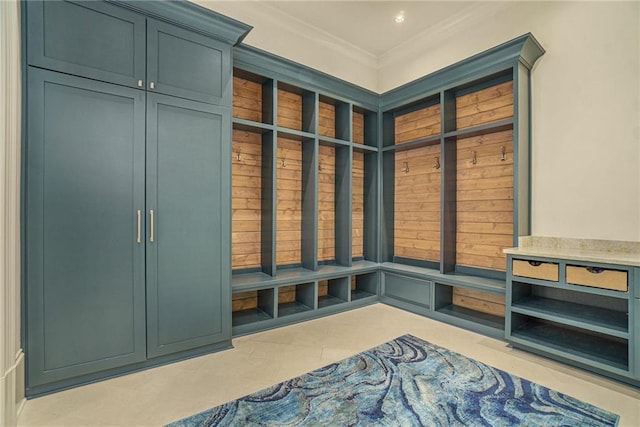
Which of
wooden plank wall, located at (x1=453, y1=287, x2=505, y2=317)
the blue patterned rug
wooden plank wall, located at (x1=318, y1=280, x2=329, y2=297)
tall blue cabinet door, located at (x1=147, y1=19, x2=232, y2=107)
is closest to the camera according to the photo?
the blue patterned rug

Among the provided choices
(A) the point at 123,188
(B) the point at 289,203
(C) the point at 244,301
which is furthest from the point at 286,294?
(A) the point at 123,188

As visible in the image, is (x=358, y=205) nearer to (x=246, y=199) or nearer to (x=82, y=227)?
(x=246, y=199)

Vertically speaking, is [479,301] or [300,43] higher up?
[300,43]

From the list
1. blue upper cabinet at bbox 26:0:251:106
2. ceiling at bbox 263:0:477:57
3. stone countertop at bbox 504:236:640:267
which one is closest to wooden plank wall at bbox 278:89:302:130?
ceiling at bbox 263:0:477:57

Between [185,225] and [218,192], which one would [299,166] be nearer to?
[218,192]

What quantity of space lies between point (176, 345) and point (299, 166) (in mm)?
2339

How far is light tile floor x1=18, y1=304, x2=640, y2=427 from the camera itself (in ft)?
6.17

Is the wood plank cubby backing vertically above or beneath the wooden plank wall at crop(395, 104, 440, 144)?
beneath

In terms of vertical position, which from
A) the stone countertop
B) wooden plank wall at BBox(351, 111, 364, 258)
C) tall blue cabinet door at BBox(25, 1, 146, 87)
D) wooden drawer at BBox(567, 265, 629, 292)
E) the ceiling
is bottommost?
wooden drawer at BBox(567, 265, 629, 292)

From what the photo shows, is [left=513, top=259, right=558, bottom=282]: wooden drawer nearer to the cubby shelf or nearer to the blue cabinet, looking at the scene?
the cubby shelf

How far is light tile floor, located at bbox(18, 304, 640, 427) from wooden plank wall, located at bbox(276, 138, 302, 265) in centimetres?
92

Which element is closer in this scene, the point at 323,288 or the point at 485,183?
the point at 485,183

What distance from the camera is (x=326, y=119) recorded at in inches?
166

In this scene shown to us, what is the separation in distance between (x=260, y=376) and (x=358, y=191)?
2823 millimetres
